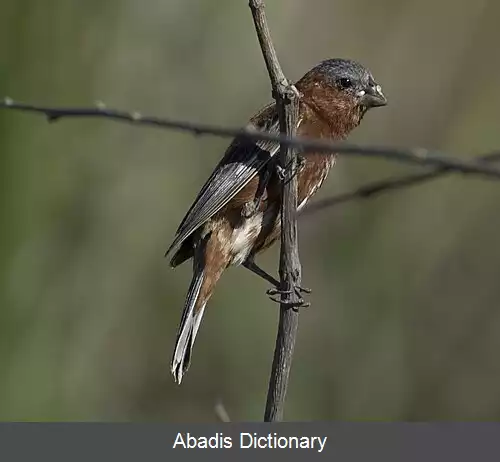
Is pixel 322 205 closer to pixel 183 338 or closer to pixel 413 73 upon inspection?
pixel 183 338

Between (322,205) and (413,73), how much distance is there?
15.9ft

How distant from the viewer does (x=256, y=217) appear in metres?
4.35

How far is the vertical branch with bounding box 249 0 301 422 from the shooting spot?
2.71 metres

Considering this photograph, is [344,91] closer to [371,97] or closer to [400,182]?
[371,97]

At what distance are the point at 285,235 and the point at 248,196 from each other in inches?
39.6

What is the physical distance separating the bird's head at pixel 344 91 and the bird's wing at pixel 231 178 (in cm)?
35

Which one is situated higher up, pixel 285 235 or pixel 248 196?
pixel 248 196

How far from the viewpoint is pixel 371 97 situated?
464cm

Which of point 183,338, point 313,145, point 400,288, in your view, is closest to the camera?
point 313,145

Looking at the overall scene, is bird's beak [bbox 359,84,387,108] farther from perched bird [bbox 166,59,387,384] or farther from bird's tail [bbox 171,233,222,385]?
bird's tail [bbox 171,233,222,385]

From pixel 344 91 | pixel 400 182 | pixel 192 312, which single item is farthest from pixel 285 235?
pixel 400 182

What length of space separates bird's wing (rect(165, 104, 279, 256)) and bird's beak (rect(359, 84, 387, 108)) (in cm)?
54

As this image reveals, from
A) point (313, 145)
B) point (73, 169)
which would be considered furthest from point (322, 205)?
point (73, 169)

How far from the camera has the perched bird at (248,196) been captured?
4.29m
